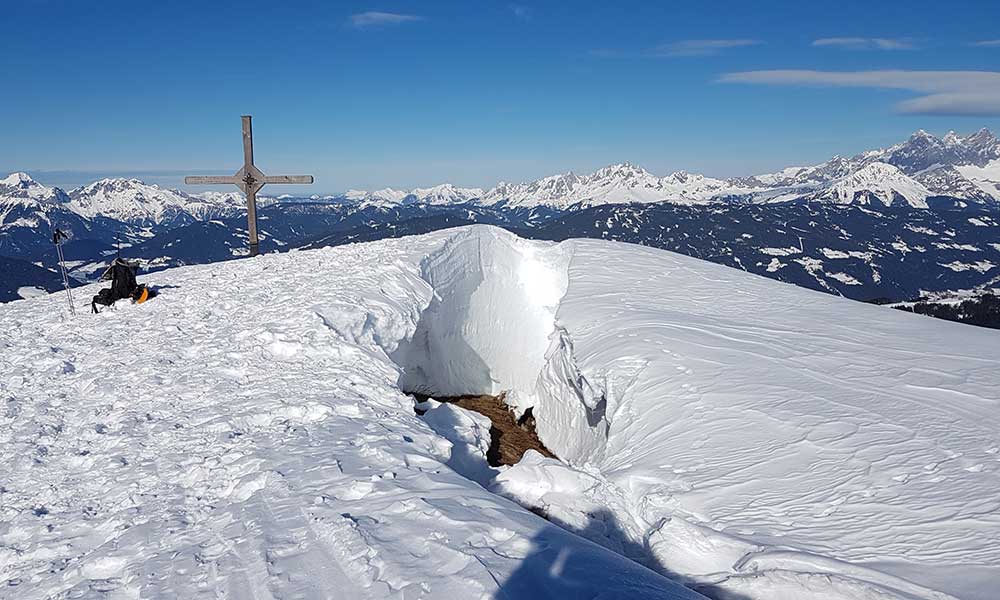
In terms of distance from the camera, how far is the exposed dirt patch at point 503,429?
11.9 metres

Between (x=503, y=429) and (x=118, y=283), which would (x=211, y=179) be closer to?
(x=118, y=283)

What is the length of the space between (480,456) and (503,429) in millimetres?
4454

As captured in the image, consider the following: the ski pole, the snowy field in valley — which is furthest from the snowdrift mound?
the ski pole

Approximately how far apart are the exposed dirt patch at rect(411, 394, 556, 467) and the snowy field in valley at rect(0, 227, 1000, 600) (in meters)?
0.54

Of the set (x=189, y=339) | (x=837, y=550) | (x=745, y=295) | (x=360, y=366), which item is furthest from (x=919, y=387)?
(x=189, y=339)

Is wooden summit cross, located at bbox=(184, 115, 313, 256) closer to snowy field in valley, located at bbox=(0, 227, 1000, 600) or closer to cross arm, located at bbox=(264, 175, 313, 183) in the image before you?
cross arm, located at bbox=(264, 175, 313, 183)

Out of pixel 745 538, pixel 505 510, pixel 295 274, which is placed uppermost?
pixel 295 274

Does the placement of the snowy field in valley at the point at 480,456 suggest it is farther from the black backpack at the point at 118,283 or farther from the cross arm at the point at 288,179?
the cross arm at the point at 288,179

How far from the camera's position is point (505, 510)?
18.8 ft

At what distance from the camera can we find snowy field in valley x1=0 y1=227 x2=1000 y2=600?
16.5 feet

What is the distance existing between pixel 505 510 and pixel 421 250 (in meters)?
13.2

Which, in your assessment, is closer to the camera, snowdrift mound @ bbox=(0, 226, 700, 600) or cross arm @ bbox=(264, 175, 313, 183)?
snowdrift mound @ bbox=(0, 226, 700, 600)

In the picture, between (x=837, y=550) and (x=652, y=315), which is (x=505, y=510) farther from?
(x=652, y=315)

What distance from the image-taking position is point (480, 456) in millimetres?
9734
